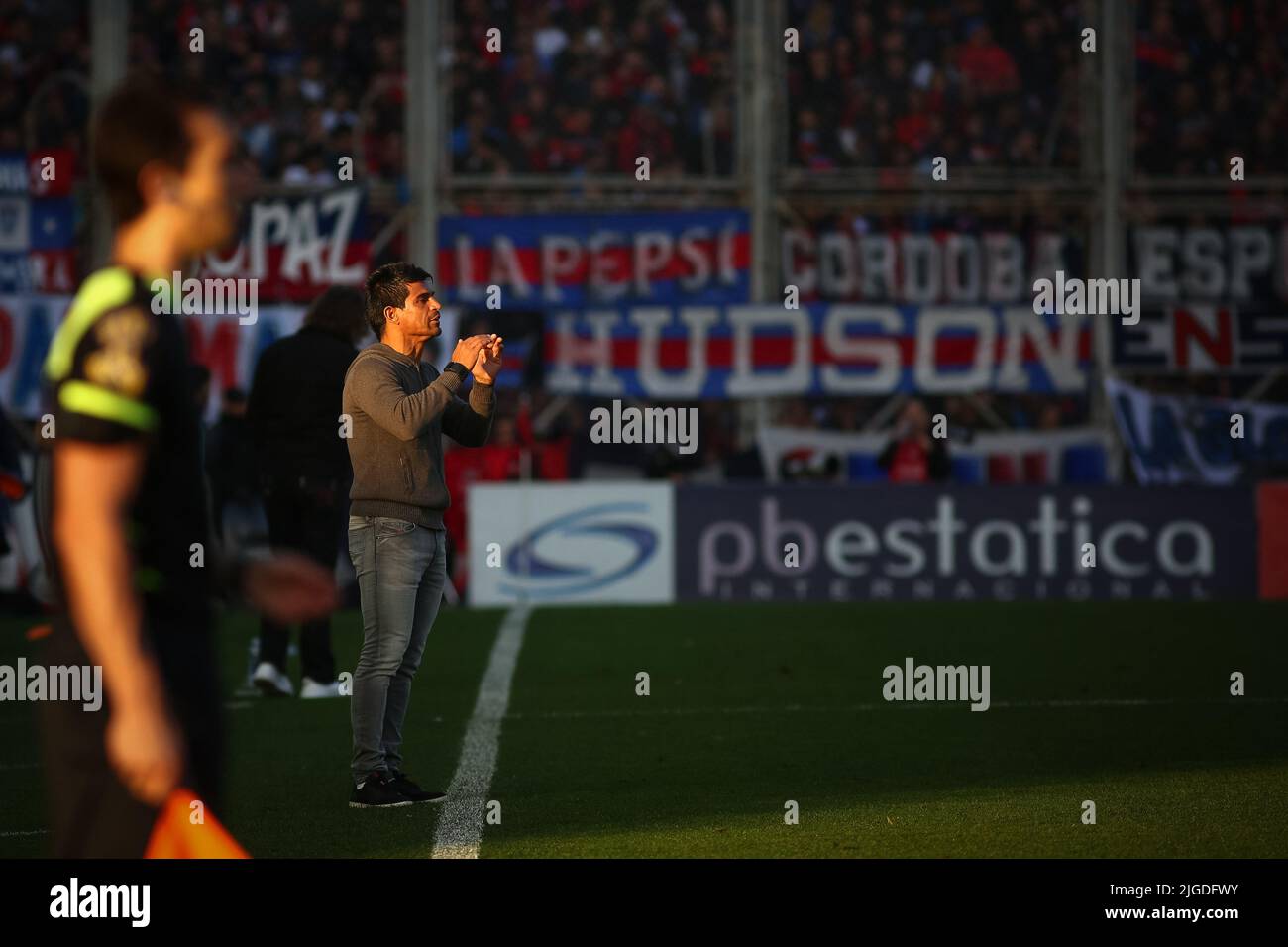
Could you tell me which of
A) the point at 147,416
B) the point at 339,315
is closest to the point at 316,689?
the point at 339,315

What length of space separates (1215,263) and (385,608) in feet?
54.6

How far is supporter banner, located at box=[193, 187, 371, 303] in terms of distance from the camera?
69.6 feet

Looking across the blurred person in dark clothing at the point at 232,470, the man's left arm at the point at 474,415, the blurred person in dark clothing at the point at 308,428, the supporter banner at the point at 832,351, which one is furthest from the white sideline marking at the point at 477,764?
the supporter banner at the point at 832,351

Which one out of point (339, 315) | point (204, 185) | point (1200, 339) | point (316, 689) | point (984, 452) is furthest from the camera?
point (1200, 339)

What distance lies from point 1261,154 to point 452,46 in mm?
9471

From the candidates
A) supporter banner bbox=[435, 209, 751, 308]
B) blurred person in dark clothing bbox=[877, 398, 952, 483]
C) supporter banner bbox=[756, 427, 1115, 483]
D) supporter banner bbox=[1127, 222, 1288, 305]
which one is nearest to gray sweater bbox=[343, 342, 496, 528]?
blurred person in dark clothing bbox=[877, 398, 952, 483]

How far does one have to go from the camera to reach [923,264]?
72.6ft

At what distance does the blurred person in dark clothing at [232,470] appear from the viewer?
14961 mm

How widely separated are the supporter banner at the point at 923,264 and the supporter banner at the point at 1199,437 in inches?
78.1

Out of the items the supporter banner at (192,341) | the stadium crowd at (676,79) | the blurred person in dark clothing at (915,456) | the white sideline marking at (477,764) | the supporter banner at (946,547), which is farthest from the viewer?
the stadium crowd at (676,79)

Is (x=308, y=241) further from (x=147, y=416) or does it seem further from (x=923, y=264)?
(x=147, y=416)

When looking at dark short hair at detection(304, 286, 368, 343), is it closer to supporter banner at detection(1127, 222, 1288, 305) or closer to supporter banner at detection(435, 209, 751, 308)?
supporter banner at detection(435, 209, 751, 308)

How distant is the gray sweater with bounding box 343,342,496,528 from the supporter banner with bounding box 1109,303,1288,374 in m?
15.1

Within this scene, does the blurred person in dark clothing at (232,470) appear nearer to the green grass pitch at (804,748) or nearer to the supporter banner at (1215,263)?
the green grass pitch at (804,748)
